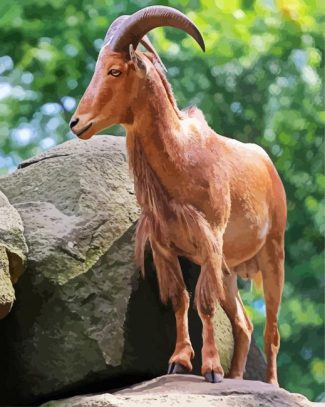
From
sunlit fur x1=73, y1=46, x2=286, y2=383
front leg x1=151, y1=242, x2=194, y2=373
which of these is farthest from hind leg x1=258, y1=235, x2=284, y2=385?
front leg x1=151, y1=242, x2=194, y2=373

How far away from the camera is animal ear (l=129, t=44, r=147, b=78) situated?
3043 mm

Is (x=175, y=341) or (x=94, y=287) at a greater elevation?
(x=94, y=287)

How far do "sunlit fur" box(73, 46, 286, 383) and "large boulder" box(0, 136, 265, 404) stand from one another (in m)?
0.20

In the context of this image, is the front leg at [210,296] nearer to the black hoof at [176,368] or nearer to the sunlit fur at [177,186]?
the sunlit fur at [177,186]

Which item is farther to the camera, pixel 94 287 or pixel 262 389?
pixel 94 287

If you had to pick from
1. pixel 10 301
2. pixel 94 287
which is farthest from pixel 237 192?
pixel 10 301

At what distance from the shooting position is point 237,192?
3.28 m

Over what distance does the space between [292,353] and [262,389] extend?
388 cm

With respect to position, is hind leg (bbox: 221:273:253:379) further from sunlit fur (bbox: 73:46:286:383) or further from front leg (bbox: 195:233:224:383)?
front leg (bbox: 195:233:224:383)

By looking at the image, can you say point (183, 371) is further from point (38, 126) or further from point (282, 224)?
point (38, 126)

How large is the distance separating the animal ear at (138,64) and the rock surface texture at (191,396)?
1.10 m

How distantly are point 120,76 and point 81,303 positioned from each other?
0.89 m

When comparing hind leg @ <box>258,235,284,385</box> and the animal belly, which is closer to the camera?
the animal belly

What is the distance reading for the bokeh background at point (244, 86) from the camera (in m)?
6.30
